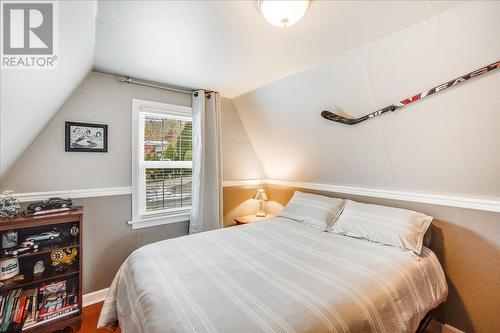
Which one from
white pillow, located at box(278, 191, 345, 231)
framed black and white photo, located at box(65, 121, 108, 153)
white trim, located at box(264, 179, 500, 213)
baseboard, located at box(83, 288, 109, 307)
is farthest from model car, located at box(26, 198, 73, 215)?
white trim, located at box(264, 179, 500, 213)

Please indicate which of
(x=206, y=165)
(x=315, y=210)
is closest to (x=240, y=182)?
(x=206, y=165)

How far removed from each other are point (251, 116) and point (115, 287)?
233cm

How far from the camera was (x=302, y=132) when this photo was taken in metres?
2.64

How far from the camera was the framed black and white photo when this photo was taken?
2.10 meters

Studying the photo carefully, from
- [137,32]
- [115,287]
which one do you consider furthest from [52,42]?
[115,287]

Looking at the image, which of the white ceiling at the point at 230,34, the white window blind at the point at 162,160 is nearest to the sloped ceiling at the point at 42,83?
the white ceiling at the point at 230,34

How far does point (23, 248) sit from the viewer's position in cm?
172

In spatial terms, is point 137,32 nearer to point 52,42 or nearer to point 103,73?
point 52,42

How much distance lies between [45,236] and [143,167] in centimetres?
101

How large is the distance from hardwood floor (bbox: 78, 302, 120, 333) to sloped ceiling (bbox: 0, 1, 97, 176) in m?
1.40

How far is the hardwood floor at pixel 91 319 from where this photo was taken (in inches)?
74.1

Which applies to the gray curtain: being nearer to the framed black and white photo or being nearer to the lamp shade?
the lamp shade

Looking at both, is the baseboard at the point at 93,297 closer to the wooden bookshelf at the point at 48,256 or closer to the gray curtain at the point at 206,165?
the wooden bookshelf at the point at 48,256

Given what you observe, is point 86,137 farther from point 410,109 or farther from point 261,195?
point 410,109
